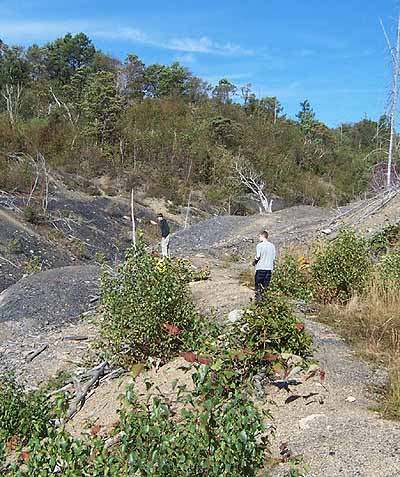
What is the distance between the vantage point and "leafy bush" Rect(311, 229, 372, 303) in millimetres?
7109

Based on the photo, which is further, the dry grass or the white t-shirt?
the white t-shirt

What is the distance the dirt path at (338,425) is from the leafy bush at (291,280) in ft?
5.46

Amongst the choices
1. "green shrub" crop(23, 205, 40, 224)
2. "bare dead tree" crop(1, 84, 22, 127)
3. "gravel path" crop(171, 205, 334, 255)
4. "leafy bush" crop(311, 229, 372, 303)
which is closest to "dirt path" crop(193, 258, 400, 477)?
"leafy bush" crop(311, 229, 372, 303)

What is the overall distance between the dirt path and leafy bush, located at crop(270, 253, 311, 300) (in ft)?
5.46

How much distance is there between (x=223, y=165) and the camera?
93.5 ft

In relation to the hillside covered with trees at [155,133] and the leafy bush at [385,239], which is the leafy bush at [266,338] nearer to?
the leafy bush at [385,239]

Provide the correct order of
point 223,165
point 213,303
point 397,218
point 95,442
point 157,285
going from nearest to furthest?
1. point 95,442
2. point 157,285
3. point 213,303
4. point 397,218
5. point 223,165

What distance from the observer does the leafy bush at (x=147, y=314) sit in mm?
5301

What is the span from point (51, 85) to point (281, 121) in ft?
50.2

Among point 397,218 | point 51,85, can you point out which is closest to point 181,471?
point 397,218

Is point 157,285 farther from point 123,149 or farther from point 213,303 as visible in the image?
point 123,149

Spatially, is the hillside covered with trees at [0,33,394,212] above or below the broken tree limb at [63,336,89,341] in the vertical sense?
above

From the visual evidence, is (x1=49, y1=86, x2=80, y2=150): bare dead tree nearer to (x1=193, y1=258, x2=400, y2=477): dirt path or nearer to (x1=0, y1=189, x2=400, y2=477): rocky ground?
(x1=0, y1=189, x2=400, y2=477): rocky ground

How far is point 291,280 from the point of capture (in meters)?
7.38
